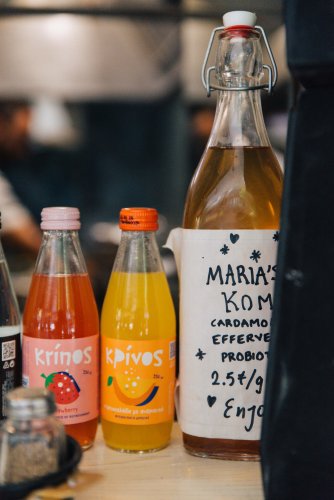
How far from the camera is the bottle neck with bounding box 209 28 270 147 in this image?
0.65m

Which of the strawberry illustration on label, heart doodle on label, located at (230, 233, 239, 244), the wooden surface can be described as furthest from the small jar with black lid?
heart doodle on label, located at (230, 233, 239, 244)

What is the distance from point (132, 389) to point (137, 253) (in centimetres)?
15

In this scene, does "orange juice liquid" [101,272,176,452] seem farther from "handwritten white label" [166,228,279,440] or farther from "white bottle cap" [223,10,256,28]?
"white bottle cap" [223,10,256,28]

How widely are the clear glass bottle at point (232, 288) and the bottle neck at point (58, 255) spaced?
5.1 inches

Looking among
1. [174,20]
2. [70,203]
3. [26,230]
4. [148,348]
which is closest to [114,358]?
[148,348]

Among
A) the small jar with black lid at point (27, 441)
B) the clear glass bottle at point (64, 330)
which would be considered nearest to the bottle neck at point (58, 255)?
the clear glass bottle at point (64, 330)

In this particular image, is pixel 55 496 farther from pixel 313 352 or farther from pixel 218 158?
pixel 218 158

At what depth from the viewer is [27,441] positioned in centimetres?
47

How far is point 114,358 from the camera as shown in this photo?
2.10ft

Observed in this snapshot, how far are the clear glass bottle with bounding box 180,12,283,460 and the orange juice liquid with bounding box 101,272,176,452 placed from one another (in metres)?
0.03

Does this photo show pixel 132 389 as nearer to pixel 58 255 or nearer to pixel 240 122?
pixel 58 255

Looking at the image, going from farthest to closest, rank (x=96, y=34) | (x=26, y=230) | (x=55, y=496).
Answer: (x=96, y=34) < (x=26, y=230) < (x=55, y=496)

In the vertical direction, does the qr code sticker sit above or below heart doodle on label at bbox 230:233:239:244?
below

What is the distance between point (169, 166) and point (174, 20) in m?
0.82
